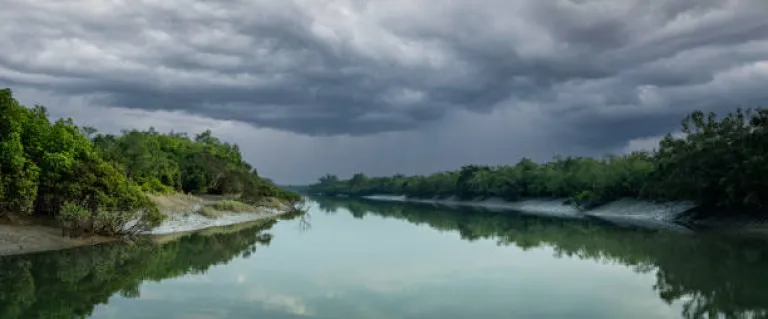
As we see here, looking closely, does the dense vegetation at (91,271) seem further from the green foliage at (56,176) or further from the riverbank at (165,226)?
the green foliage at (56,176)

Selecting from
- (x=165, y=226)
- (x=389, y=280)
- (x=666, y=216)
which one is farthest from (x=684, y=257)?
(x=666, y=216)

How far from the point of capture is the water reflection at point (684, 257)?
19.0 meters

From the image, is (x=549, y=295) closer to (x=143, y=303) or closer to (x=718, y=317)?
(x=718, y=317)

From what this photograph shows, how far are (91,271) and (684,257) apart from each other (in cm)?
2444

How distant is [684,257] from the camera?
30.8 metres

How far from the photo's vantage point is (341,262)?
28.5m

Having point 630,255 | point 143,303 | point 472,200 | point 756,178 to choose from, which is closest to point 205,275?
point 143,303

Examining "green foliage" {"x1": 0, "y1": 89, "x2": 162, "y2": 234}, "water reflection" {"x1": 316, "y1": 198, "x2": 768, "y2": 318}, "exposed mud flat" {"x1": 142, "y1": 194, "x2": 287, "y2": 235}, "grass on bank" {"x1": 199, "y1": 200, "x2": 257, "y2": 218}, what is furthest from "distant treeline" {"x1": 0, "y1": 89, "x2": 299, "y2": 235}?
"water reflection" {"x1": 316, "y1": 198, "x2": 768, "y2": 318}

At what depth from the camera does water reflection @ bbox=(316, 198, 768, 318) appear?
19.0 metres

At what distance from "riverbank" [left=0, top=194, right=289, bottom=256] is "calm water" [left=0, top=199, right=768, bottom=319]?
5.03ft

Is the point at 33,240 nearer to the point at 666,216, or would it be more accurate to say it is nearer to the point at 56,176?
the point at 56,176

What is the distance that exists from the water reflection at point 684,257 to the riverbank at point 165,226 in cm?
1867

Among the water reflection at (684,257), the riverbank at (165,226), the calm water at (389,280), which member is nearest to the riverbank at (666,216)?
the water reflection at (684,257)

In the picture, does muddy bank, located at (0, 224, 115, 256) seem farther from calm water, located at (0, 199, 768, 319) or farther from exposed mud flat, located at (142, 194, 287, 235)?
exposed mud flat, located at (142, 194, 287, 235)
